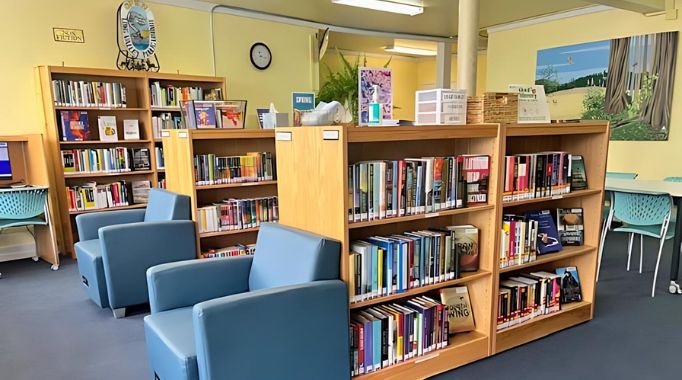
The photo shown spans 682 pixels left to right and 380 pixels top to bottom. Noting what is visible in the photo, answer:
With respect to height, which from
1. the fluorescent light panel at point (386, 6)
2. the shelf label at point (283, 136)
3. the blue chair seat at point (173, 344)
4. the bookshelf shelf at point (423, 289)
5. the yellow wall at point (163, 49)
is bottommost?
the blue chair seat at point (173, 344)

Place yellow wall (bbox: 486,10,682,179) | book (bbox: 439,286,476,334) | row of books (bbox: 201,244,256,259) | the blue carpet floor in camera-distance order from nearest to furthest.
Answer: the blue carpet floor, book (bbox: 439,286,476,334), row of books (bbox: 201,244,256,259), yellow wall (bbox: 486,10,682,179)

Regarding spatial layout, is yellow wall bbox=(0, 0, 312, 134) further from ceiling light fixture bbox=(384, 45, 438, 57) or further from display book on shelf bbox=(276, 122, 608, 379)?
display book on shelf bbox=(276, 122, 608, 379)

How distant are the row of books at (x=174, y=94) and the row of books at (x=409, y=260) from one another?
357 cm

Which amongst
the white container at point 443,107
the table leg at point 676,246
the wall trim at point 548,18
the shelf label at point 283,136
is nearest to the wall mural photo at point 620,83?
the wall trim at point 548,18

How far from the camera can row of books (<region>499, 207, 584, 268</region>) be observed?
2.66 m

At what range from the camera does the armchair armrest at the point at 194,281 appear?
2.22 meters

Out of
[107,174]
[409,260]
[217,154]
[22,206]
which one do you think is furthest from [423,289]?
[107,174]

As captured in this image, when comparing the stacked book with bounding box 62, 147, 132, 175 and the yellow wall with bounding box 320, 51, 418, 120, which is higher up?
the yellow wall with bounding box 320, 51, 418, 120

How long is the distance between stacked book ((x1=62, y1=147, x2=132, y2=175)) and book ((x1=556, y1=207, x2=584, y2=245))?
4349mm

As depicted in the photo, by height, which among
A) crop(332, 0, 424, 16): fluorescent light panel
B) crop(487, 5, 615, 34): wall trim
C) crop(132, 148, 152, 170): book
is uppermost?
crop(332, 0, 424, 16): fluorescent light panel

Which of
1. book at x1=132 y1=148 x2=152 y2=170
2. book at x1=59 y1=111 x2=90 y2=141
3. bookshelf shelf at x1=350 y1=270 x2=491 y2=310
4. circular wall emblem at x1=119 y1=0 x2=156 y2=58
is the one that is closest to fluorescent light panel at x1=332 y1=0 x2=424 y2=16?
circular wall emblem at x1=119 y1=0 x2=156 y2=58

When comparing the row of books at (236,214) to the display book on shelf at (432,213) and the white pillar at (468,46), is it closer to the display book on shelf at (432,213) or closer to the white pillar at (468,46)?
the display book on shelf at (432,213)

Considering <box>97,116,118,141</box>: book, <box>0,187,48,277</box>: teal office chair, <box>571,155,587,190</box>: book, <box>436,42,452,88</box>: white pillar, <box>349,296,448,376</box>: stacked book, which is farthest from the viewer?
<box>436,42,452,88</box>: white pillar

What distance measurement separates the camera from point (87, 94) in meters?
4.62
